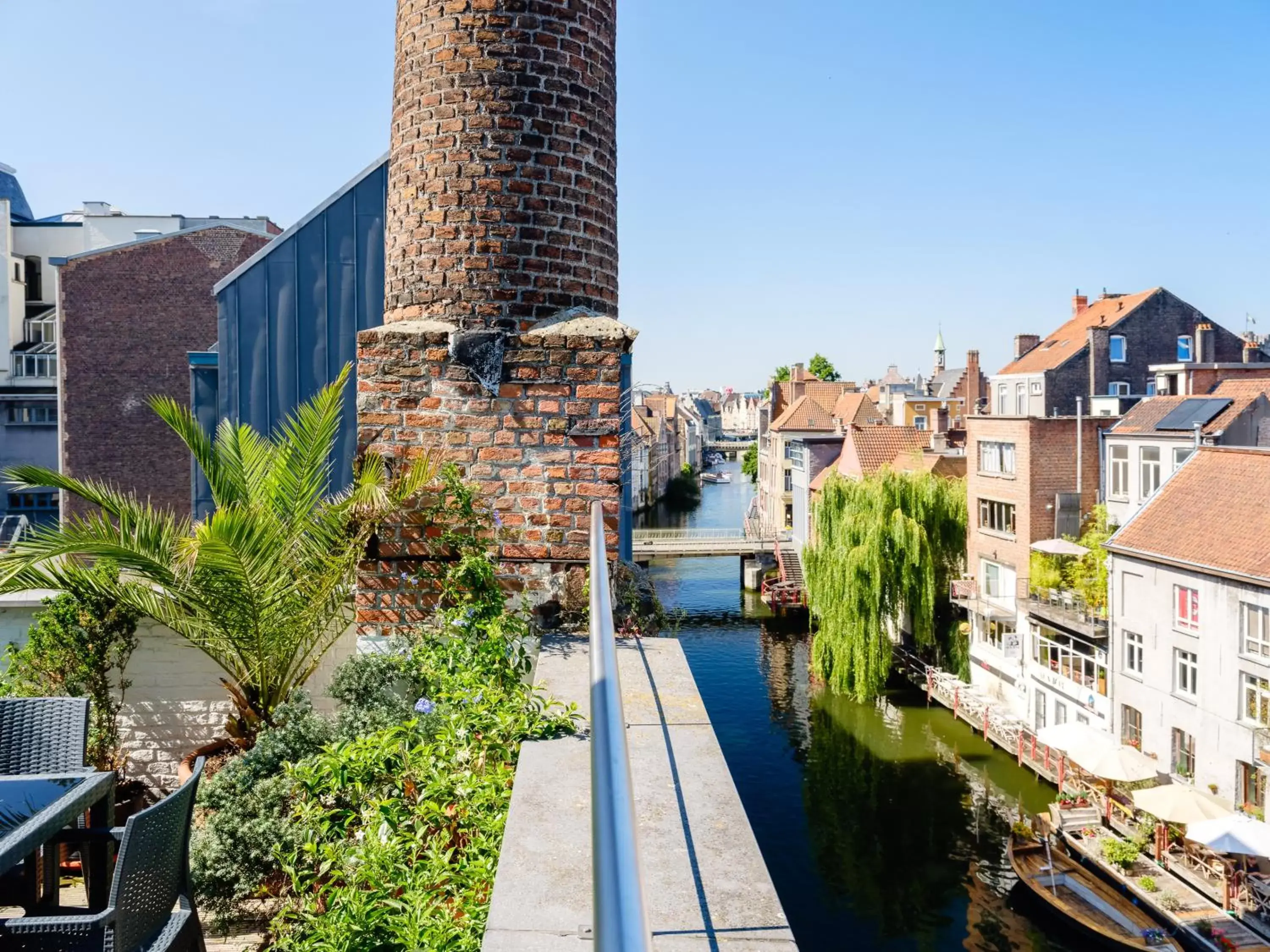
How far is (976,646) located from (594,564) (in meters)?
28.7

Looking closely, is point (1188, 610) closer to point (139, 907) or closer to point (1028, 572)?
point (1028, 572)

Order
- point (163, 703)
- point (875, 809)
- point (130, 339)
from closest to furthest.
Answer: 1. point (163, 703)
2. point (875, 809)
3. point (130, 339)

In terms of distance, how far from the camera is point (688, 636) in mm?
36688

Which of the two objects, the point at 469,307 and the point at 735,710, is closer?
the point at 469,307

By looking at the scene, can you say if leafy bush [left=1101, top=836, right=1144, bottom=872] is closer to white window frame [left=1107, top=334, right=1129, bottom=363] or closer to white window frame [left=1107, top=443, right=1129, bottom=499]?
white window frame [left=1107, top=443, right=1129, bottom=499]

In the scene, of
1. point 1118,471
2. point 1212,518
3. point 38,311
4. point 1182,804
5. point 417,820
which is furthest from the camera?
point 38,311

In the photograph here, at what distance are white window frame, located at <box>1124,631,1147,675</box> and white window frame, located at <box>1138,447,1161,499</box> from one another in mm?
4527

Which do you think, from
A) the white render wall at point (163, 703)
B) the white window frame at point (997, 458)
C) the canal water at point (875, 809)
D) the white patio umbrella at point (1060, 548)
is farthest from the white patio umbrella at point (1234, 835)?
the white render wall at point (163, 703)

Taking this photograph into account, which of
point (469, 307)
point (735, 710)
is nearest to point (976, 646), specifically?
point (735, 710)

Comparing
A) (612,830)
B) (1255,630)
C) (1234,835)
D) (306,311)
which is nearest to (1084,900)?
(1234,835)

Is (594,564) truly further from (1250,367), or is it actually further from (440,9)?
(1250,367)

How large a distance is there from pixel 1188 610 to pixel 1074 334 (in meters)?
21.4

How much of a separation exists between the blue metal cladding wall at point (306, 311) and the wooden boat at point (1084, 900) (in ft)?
47.8

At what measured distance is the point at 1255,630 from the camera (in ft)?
56.9
